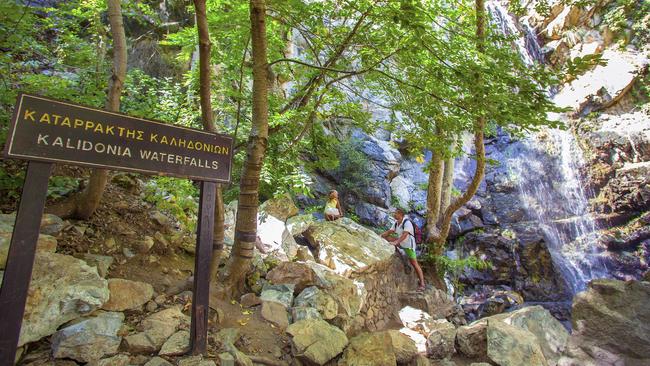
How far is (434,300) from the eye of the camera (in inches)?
313

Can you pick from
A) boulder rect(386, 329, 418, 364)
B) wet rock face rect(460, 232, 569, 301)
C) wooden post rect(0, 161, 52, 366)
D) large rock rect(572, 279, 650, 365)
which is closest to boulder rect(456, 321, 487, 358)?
boulder rect(386, 329, 418, 364)

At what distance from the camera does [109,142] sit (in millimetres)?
2652

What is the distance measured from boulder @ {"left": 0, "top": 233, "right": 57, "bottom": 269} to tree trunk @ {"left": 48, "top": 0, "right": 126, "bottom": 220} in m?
0.75

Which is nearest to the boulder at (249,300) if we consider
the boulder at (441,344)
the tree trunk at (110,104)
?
the tree trunk at (110,104)

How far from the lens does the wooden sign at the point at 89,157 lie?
2.19 metres

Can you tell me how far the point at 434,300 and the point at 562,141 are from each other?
1342cm

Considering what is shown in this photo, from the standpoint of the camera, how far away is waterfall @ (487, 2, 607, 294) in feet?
42.0

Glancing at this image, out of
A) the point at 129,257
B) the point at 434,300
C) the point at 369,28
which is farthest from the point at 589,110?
the point at 129,257

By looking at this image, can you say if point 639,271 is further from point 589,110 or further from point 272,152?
point 272,152

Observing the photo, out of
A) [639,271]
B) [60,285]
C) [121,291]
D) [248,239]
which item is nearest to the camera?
[60,285]

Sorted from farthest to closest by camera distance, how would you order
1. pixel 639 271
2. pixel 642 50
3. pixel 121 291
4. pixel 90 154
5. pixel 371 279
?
pixel 642 50
pixel 639 271
pixel 371 279
pixel 121 291
pixel 90 154

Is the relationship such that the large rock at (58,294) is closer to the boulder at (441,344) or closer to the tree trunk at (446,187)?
the boulder at (441,344)

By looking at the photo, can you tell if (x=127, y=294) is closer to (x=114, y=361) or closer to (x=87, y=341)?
(x=87, y=341)

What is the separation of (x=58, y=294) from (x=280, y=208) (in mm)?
4866
